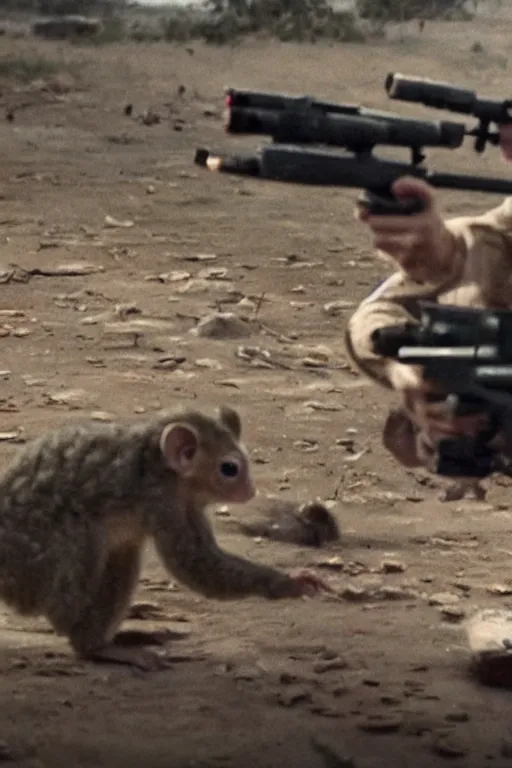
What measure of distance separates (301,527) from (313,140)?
1.49 meters

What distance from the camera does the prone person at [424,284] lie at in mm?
3525

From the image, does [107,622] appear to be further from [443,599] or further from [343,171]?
[343,171]

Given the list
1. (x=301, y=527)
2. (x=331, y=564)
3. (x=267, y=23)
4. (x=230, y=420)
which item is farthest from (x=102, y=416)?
(x=267, y=23)

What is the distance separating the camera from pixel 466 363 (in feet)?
10.3

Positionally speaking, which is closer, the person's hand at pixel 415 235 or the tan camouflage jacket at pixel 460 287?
the person's hand at pixel 415 235

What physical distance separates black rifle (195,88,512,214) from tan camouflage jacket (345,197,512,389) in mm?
459

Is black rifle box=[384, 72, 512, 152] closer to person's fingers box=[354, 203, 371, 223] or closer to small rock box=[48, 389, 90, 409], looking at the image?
person's fingers box=[354, 203, 371, 223]

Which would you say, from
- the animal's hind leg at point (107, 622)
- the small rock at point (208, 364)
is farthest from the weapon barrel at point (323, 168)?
the small rock at point (208, 364)

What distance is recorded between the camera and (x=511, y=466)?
132 inches

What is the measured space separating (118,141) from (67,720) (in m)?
8.60

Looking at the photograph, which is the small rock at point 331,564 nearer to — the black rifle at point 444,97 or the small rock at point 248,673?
the small rock at point 248,673

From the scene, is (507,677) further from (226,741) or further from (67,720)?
(67,720)

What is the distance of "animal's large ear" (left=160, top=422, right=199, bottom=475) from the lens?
3.54m

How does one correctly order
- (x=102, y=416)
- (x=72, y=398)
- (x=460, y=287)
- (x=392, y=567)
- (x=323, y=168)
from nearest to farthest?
(x=323, y=168)
(x=460, y=287)
(x=392, y=567)
(x=102, y=416)
(x=72, y=398)
